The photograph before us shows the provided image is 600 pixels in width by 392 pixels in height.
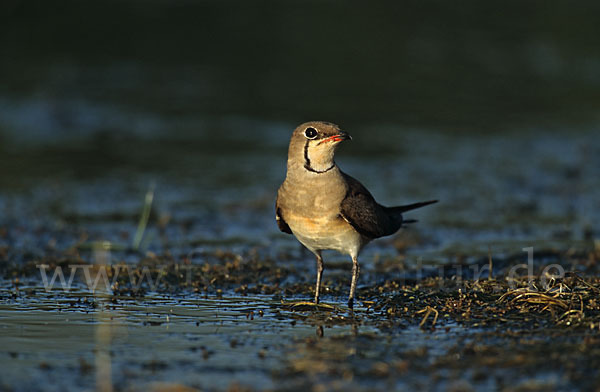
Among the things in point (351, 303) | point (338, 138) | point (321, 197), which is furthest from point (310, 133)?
point (351, 303)

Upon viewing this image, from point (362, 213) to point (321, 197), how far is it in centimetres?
34

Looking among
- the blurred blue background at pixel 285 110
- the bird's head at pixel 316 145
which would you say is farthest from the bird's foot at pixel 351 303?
the blurred blue background at pixel 285 110

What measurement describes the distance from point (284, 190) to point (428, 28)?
13960 millimetres

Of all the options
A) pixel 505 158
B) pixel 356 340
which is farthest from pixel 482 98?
pixel 356 340

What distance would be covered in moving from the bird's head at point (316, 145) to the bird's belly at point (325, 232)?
362 mm

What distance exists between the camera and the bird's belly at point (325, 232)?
635 centimetres

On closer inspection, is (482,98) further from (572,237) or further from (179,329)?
(179,329)

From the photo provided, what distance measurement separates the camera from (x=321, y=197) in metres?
6.33

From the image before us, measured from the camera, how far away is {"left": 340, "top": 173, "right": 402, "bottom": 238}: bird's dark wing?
6392 millimetres

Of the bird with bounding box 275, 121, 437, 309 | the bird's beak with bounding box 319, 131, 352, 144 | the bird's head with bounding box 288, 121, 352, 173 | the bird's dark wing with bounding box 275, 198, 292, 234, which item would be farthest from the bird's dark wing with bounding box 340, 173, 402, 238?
the bird's dark wing with bounding box 275, 198, 292, 234

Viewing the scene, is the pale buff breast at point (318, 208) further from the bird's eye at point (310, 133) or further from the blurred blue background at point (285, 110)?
the blurred blue background at point (285, 110)

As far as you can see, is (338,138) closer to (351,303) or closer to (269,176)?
(351,303)

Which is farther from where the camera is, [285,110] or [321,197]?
[285,110]

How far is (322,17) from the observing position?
19.6 m
